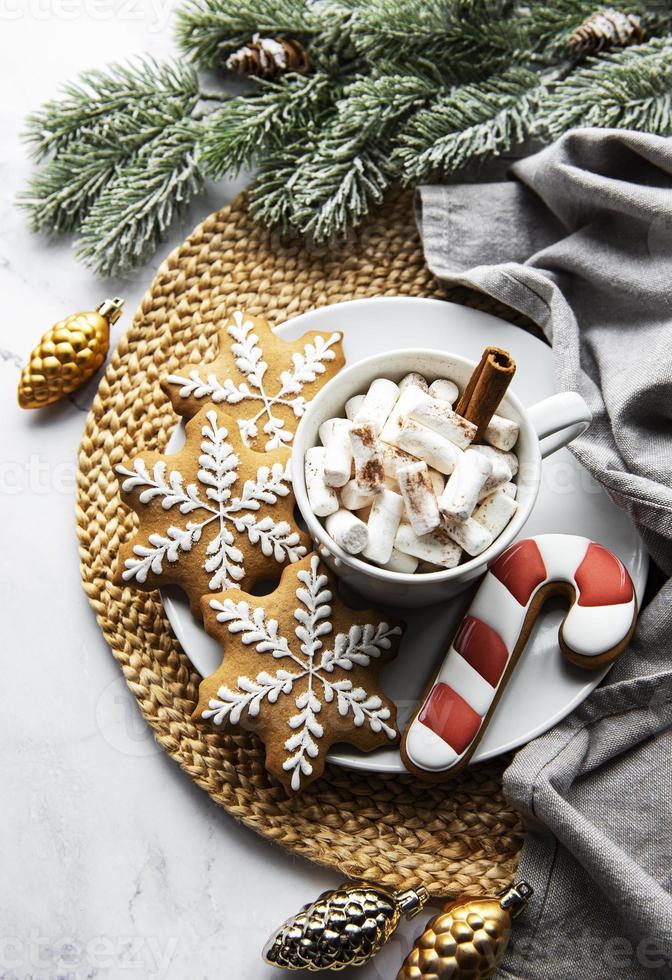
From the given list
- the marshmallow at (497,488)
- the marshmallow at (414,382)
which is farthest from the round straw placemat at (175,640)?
the marshmallow at (497,488)

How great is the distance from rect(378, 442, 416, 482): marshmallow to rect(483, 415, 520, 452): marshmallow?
106mm

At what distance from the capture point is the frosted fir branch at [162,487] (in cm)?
119

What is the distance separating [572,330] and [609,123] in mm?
370

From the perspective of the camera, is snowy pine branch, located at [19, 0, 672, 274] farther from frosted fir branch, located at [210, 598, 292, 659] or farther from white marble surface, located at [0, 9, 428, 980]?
frosted fir branch, located at [210, 598, 292, 659]

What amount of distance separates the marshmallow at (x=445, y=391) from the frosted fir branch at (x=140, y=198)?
645 mm

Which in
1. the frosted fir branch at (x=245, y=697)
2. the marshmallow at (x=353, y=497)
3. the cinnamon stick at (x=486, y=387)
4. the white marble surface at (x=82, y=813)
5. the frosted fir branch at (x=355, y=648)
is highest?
the cinnamon stick at (x=486, y=387)

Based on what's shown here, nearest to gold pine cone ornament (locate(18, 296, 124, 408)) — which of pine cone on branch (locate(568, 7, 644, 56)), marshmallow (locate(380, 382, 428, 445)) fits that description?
marshmallow (locate(380, 382, 428, 445))

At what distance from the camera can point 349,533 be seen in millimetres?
1025

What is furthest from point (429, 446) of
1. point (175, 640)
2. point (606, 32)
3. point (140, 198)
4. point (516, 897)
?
point (606, 32)

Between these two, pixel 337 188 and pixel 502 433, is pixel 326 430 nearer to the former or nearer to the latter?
pixel 502 433

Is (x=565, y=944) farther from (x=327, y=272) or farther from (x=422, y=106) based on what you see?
(x=422, y=106)

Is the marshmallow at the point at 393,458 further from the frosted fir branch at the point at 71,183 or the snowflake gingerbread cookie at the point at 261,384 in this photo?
the frosted fir branch at the point at 71,183

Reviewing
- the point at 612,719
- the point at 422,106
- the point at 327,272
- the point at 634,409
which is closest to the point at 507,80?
the point at 422,106

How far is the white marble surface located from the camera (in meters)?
1.30
